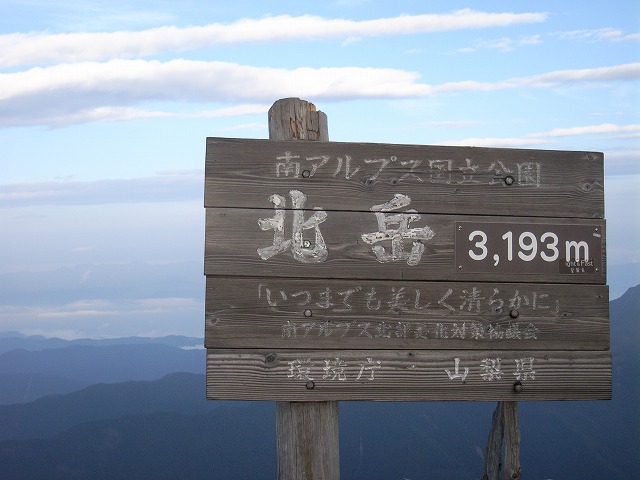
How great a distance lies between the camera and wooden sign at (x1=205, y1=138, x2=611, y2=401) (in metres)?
5.08

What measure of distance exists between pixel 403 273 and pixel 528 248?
2.71 feet

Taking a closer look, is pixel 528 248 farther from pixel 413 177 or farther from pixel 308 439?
pixel 308 439

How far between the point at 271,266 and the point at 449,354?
1.23 m

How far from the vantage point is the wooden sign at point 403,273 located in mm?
5078

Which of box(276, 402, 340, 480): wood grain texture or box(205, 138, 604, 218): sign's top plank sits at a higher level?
box(205, 138, 604, 218): sign's top plank

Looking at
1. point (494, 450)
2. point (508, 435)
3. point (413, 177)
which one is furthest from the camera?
point (494, 450)

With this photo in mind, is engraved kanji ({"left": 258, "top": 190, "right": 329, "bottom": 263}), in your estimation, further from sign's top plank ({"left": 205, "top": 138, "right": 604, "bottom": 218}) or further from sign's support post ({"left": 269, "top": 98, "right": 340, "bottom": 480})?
sign's support post ({"left": 269, "top": 98, "right": 340, "bottom": 480})

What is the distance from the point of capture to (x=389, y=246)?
5.18 meters

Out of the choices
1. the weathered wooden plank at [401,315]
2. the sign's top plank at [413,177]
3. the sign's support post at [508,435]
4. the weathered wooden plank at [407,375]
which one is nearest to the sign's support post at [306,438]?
the weathered wooden plank at [407,375]

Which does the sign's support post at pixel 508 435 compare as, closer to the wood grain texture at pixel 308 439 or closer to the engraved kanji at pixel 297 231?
the wood grain texture at pixel 308 439

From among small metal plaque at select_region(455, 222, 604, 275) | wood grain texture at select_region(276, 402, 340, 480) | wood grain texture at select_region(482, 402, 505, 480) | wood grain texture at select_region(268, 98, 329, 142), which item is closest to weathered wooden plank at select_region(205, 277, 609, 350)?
small metal plaque at select_region(455, 222, 604, 275)

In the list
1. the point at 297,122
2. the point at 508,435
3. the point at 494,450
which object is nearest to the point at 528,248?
the point at 508,435

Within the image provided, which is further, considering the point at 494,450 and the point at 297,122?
the point at 494,450

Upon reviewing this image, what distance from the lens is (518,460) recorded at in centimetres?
561
